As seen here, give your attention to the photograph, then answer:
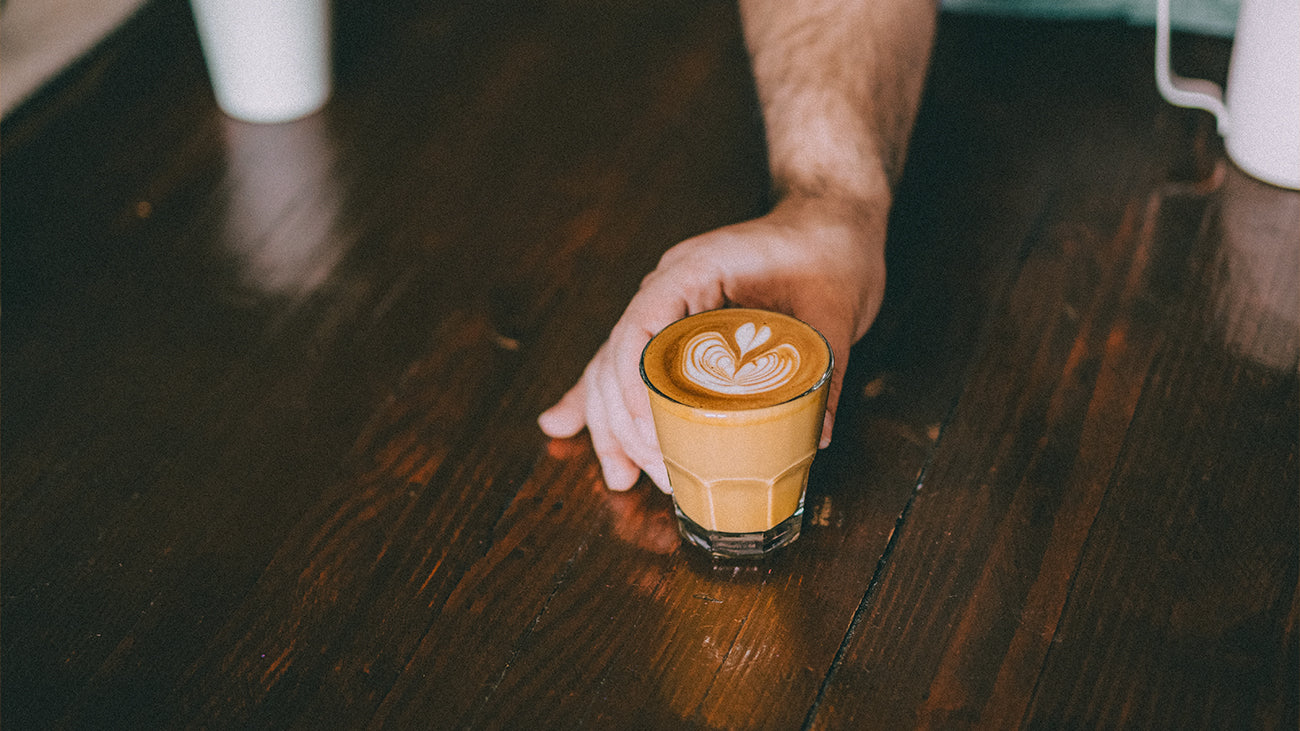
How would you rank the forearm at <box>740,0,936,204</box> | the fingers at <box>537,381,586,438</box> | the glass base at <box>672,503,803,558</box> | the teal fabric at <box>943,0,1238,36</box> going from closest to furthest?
the glass base at <box>672,503,803,558</box> < the fingers at <box>537,381,586,438</box> < the forearm at <box>740,0,936,204</box> < the teal fabric at <box>943,0,1238,36</box>

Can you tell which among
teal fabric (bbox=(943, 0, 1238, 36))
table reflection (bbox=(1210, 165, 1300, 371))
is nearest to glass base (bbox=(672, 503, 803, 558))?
table reflection (bbox=(1210, 165, 1300, 371))

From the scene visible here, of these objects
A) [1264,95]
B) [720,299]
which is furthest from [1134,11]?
[720,299]

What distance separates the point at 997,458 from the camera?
3.36ft

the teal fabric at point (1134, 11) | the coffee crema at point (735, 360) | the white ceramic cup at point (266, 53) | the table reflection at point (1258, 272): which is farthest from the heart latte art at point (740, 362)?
the teal fabric at point (1134, 11)

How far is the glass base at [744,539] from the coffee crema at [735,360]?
168mm

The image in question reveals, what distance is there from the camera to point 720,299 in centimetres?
104

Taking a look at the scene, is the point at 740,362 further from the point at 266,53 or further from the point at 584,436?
the point at 266,53

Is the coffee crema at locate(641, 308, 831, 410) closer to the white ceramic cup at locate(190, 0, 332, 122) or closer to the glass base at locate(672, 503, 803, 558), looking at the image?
the glass base at locate(672, 503, 803, 558)

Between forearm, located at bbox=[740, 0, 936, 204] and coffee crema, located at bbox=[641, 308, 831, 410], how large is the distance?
38cm

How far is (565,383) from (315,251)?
1.41ft

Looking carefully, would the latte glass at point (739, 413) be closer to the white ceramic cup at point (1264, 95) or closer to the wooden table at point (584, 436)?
the wooden table at point (584, 436)

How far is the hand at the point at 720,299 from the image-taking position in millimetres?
986

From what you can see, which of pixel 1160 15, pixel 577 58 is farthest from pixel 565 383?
pixel 1160 15

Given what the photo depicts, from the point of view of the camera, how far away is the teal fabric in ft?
5.61
